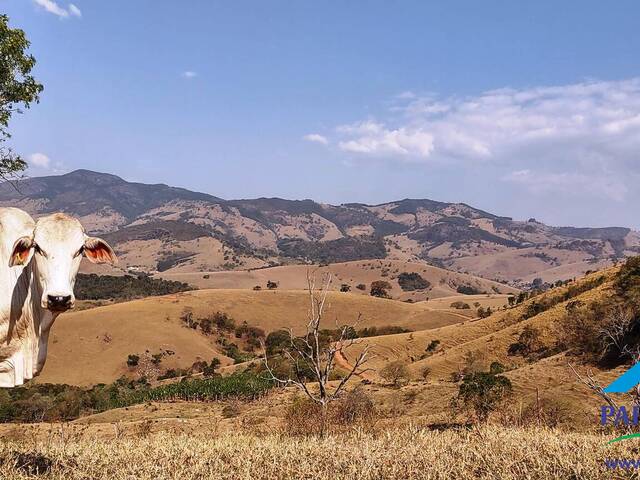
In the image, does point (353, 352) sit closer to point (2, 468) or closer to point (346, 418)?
point (346, 418)

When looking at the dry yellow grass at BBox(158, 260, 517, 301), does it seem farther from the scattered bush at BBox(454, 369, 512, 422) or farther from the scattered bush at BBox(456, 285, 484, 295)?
the scattered bush at BBox(454, 369, 512, 422)

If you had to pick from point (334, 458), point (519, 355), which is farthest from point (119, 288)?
point (334, 458)

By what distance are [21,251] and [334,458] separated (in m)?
4.54

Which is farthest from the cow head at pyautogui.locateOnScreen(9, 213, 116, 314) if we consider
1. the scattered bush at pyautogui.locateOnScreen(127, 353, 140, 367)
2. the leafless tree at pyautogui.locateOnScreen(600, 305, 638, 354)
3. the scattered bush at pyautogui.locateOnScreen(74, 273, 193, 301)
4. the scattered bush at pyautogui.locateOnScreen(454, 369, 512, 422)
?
the scattered bush at pyautogui.locateOnScreen(74, 273, 193, 301)

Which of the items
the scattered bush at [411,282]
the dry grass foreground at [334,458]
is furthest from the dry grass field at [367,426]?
the scattered bush at [411,282]

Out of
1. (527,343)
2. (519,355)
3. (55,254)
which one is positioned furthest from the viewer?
(527,343)

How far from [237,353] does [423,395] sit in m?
47.8

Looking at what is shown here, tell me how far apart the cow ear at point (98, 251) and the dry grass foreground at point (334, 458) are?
8.33ft

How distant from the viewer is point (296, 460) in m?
6.52

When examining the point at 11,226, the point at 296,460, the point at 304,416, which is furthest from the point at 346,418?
the point at 11,226

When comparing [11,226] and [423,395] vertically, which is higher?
[11,226]

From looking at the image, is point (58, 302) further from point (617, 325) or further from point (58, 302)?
point (617, 325)

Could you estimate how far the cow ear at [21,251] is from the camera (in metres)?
5.26

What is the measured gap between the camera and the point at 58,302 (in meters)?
5.05
